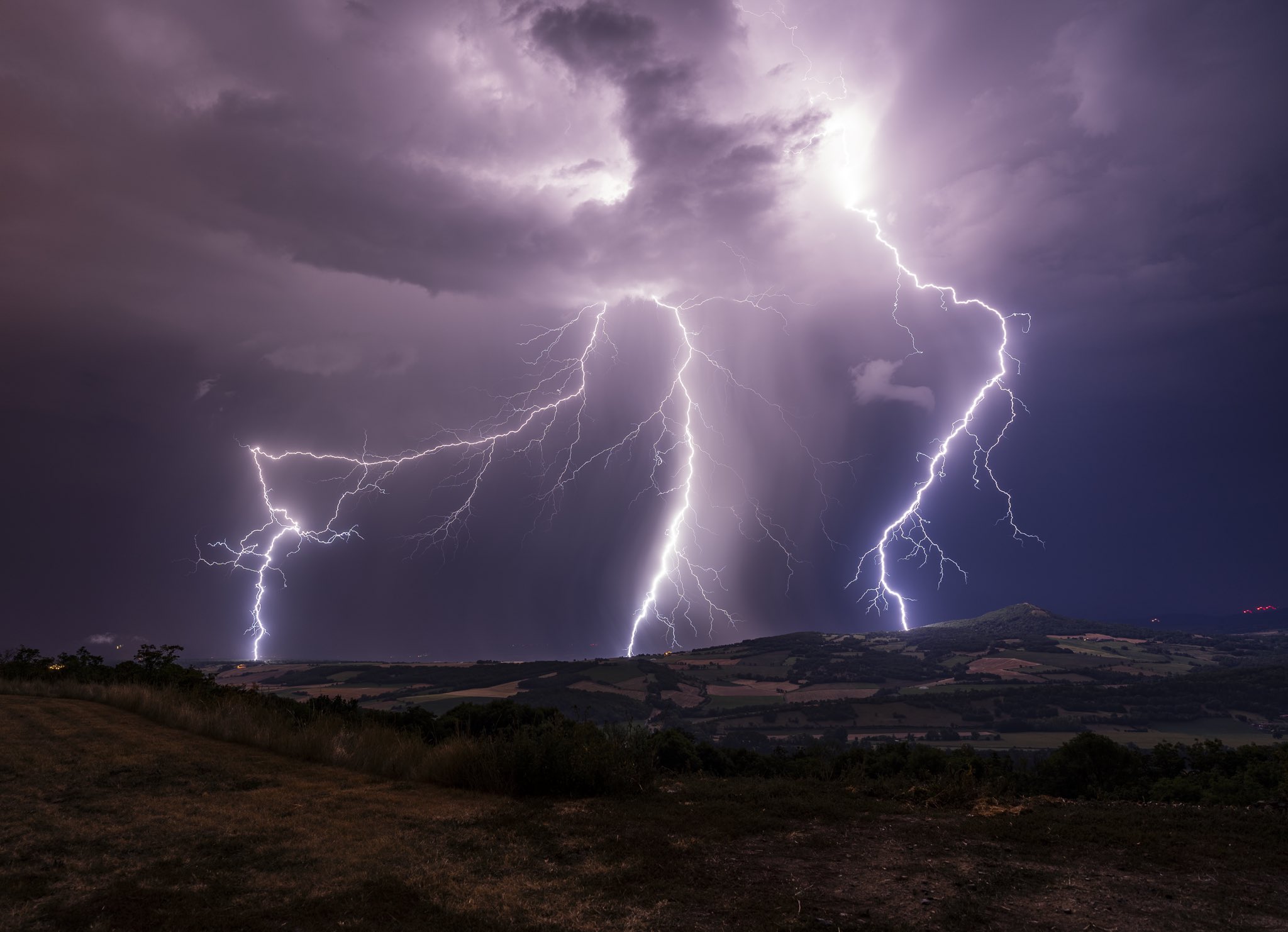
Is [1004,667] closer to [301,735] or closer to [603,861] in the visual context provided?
[301,735]

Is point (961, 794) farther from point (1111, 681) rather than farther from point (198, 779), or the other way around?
point (1111, 681)

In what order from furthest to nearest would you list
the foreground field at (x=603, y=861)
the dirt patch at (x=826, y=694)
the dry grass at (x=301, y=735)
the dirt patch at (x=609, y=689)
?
the dirt patch at (x=826, y=694) → the dirt patch at (x=609, y=689) → the dry grass at (x=301, y=735) → the foreground field at (x=603, y=861)

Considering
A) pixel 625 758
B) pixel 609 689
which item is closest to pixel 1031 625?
pixel 609 689

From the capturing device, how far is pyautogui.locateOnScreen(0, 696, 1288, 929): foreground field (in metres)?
3.63

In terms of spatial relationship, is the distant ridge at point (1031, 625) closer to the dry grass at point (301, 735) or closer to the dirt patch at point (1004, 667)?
the dirt patch at point (1004, 667)

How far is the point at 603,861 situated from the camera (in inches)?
183

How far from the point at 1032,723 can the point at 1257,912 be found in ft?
158

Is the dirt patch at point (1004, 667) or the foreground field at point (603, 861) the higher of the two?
the foreground field at point (603, 861)

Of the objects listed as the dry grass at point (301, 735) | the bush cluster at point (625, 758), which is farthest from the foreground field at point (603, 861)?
the dry grass at point (301, 735)

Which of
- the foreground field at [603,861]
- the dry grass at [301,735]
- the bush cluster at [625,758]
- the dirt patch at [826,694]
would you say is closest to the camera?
the foreground field at [603,861]

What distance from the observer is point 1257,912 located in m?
3.61

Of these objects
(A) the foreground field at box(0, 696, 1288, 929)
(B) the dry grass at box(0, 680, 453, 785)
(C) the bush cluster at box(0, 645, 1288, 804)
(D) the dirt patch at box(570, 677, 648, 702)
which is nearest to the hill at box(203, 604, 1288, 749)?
(D) the dirt patch at box(570, 677, 648, 702)

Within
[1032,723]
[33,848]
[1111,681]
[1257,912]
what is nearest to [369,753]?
[33,848]

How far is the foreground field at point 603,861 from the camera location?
143 inches
